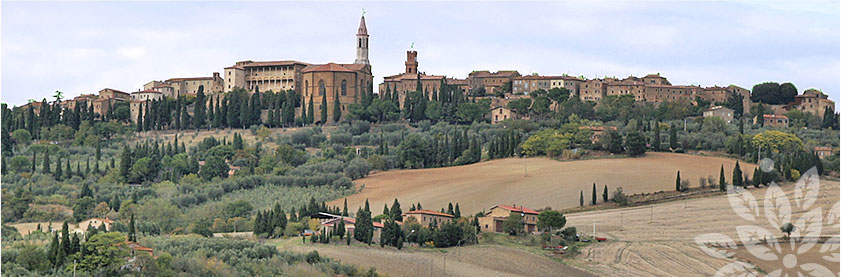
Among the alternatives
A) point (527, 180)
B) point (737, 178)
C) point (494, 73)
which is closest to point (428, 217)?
point (527, 180)

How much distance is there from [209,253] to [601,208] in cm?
2542

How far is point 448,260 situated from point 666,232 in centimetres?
1372

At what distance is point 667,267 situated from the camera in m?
53.1

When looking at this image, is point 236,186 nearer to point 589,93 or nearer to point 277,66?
point 277,66

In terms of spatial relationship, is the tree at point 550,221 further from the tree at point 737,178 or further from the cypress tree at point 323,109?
the cypress tree at point 323,109

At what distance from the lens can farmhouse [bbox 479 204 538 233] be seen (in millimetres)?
63547

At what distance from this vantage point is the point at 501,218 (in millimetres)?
63875

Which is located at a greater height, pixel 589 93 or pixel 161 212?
pixel 589 93

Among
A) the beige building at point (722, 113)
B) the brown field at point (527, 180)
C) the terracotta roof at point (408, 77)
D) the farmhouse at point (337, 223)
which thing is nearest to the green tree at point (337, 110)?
the terracotta roof at point (408, 77)

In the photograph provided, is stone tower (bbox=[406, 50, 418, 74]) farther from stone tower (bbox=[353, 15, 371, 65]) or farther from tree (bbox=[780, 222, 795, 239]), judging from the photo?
tree (bbox=[780, 222, 795, 239])

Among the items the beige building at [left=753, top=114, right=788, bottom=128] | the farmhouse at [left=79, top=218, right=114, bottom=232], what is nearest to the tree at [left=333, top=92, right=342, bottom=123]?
the farmhouse at [left=79, top=218, right=114, bottom=232]

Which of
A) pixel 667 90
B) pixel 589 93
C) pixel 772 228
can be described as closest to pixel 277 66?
pixel 589 93

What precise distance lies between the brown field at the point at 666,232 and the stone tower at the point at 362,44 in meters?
47.7

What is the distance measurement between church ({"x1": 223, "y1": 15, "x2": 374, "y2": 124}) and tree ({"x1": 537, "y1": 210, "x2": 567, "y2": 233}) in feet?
134
